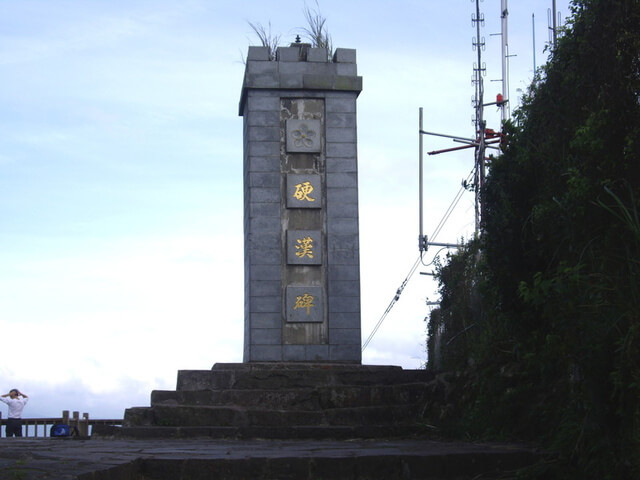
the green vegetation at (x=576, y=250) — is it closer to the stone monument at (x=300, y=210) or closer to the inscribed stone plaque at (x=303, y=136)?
the stone monument at (x=300, y=210)

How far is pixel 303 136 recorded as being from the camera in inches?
491

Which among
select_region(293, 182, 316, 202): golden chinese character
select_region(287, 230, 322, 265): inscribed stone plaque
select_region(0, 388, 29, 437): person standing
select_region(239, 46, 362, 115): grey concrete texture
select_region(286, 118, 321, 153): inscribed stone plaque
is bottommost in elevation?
select_region(0, 388, 29, 437): person standing

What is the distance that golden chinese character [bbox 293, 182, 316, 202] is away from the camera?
12344 mm

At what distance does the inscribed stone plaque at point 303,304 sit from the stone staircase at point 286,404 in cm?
81

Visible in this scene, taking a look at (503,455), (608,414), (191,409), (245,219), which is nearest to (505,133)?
(503,455)

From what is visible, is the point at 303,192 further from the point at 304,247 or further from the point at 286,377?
the point at 286,377

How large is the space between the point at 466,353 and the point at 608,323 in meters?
5.00

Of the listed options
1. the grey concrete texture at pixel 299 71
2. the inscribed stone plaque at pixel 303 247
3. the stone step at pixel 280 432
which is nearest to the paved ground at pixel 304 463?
the stone step at pixel 280 432

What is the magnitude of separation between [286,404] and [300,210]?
10.5ft

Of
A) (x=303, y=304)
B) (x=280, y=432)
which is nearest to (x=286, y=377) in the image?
(x=303, y=304)

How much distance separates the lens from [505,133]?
7.10 metres

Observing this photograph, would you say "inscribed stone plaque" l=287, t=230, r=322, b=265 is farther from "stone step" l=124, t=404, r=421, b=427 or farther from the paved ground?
the paved ground

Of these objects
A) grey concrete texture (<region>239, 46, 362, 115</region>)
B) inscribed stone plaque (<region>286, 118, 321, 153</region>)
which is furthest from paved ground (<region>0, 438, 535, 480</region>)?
grey concrete texture (<region>239, 46, 362, 115</region>)

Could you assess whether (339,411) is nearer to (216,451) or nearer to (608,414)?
(216,451)
